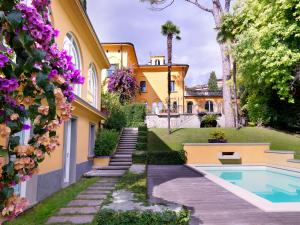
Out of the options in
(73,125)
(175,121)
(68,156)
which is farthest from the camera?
(175,121)

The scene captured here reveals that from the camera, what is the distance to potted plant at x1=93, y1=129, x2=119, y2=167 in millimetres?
14852

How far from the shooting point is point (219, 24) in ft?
77.5

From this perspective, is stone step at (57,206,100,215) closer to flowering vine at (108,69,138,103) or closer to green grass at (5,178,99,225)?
green grass at (5,178,99,225)

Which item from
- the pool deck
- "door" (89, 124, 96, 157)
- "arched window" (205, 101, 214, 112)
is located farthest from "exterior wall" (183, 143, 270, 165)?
"arched window" (205, 101, 214, 112)

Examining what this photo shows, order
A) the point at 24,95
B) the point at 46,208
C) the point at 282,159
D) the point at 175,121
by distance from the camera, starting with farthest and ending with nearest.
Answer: the point at 175,121
the point at 282,159
the point at 46,208
the point at 24,95

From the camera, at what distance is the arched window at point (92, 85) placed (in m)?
15.1

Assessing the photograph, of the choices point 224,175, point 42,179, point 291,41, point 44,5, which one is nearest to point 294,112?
point 291,41

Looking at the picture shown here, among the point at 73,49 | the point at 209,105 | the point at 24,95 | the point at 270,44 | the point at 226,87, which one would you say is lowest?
the point at 24,95

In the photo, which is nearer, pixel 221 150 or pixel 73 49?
pixel 73 49

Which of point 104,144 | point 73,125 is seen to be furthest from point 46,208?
point 104,144

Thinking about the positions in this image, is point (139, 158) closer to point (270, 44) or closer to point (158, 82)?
point (270, 44)

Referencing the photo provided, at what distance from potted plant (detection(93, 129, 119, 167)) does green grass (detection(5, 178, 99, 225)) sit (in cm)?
542

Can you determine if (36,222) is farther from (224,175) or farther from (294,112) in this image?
(294,112)

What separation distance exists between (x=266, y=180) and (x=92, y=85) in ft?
34.6
